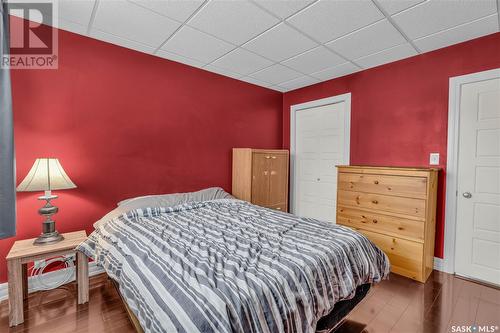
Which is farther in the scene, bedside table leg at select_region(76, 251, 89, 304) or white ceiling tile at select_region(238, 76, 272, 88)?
white ceiling tile at select_region(238, 76, 272, 88)

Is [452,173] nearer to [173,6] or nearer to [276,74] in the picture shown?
Answer: [276,74]

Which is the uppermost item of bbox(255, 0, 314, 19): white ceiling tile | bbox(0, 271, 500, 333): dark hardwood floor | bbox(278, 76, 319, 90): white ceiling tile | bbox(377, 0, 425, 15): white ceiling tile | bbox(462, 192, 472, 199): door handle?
bbox(377, 0, 425, 15): white ceiling tile

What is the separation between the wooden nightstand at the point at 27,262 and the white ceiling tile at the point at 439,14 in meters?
3.41

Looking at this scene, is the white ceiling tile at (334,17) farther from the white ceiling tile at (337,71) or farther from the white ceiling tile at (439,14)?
the white ceiling tile at (337,71)

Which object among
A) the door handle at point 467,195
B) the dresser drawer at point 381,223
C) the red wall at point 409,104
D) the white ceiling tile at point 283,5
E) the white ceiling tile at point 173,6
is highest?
the white ceiling tile at point 283,5

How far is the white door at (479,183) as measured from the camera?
234 cm

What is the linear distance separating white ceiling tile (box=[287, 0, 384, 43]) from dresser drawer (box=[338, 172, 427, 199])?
5.16 ft

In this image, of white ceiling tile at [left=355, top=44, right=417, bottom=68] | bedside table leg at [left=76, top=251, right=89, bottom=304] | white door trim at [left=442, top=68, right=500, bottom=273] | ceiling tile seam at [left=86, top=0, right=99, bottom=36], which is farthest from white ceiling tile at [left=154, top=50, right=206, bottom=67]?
white door trim at [left=442, top=68, right=500, bottom=273]

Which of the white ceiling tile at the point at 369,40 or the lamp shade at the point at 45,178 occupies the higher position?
the white ceiling tile at the point at 369,40

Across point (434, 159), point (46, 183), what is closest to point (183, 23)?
point (46, 183)

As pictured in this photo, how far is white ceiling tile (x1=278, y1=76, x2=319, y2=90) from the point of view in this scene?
143 inches

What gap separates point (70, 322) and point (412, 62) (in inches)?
166

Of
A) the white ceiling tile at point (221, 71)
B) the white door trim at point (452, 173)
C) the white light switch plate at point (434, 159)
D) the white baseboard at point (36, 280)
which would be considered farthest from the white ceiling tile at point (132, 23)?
the white light switch plate at point (434, 159)

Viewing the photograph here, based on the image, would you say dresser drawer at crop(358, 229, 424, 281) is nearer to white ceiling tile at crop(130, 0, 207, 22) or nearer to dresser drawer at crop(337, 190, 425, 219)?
dresser drawer at crop(337, 190, 425, 219)
